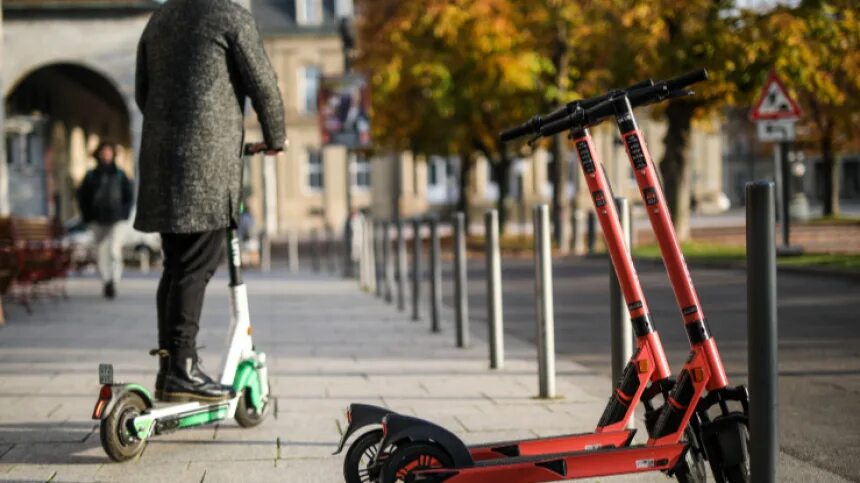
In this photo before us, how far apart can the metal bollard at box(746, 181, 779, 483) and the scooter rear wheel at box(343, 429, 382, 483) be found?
1229 millimetres

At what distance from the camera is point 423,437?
394 centimetres

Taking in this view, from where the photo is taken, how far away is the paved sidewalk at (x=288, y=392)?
201 inches

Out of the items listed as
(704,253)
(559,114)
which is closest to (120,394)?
(559,114)

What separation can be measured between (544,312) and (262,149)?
6.24ft

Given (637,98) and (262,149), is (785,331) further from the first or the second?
(637,98)

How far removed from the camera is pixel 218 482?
4746 millimetres

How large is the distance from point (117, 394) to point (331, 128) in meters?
16.2

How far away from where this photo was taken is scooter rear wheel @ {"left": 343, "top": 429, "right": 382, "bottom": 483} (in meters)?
4.09

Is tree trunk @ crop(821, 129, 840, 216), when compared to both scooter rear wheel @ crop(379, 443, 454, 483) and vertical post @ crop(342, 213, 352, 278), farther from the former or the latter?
scooter rear wheel @ crop(379, 443, 454, 483)

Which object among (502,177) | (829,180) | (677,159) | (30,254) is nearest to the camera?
(30,254)

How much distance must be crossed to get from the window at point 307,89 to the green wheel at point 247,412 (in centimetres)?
5593

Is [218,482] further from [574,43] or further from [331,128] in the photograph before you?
[574,43]

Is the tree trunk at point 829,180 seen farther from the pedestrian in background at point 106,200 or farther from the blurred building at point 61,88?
the pedestrian in background at point 106,200

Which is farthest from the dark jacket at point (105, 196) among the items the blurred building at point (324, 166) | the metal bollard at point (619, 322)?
the blurred building at point (324, 166)
